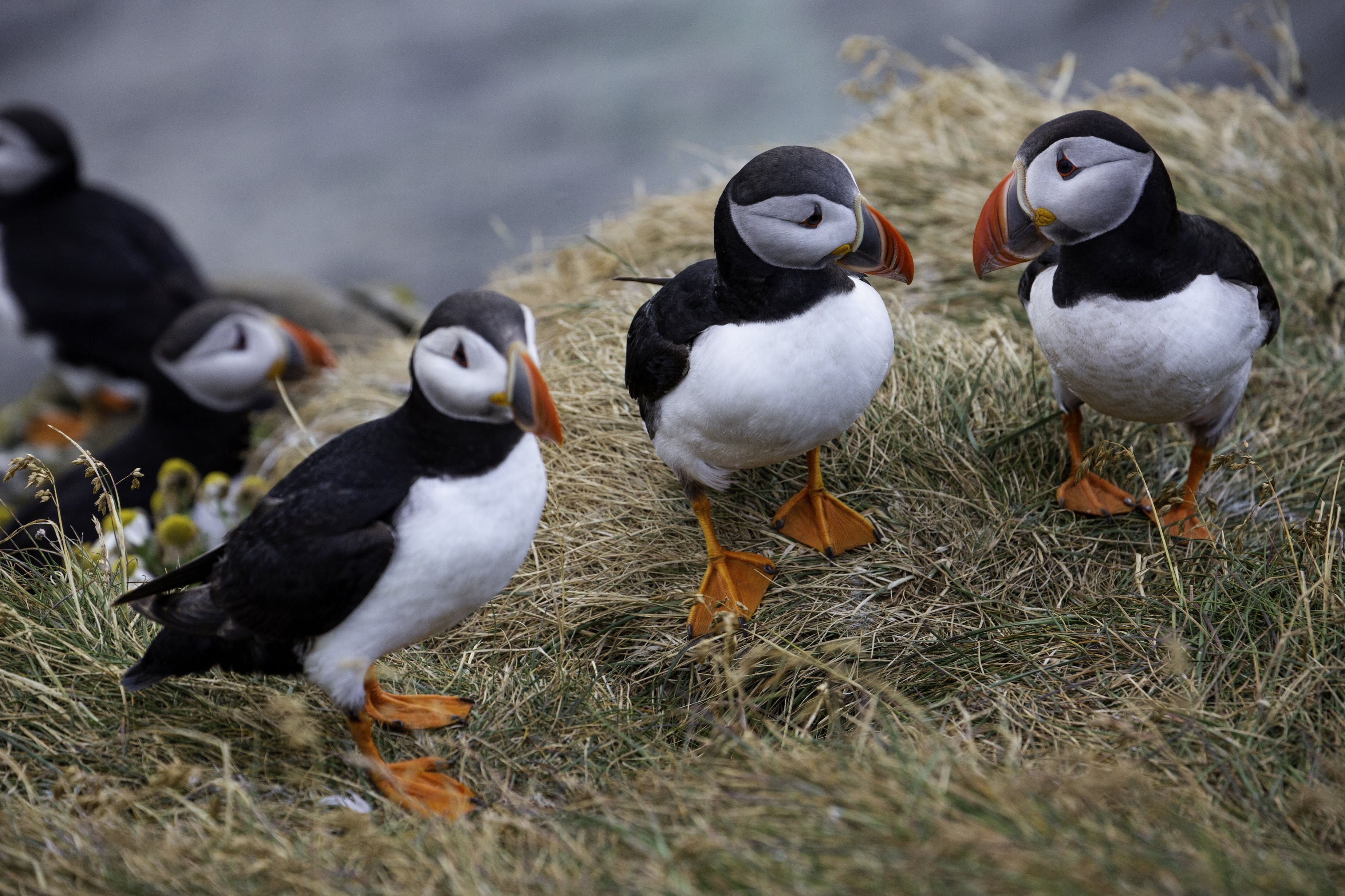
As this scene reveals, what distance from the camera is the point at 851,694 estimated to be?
2873 mm

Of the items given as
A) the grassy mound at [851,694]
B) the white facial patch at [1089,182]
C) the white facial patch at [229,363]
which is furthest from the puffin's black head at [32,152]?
the white facial patch at [1089,182]

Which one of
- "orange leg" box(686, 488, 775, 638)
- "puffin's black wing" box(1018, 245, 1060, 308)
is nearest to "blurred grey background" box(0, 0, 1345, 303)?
"puffin's black wing" box(1018, 245, 1060, 308)

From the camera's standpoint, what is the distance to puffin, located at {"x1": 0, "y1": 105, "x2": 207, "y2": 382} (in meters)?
6.96

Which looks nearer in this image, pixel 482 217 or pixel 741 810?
pixel 741 810

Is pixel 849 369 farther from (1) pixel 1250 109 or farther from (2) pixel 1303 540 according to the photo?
(1) pixel 1250 109

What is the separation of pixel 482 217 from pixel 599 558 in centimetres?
866

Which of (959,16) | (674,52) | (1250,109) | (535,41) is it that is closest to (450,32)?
(535,41)

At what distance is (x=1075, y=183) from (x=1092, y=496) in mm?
→ 987

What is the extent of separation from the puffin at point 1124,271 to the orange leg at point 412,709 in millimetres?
1831

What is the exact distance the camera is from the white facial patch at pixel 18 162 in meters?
7.07

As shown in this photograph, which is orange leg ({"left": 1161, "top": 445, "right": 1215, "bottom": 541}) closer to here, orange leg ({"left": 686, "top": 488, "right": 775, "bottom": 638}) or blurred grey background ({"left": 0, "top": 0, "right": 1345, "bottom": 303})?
orange leg ({"left": 686, "top": 488, "right": 775, "bottom": 638})

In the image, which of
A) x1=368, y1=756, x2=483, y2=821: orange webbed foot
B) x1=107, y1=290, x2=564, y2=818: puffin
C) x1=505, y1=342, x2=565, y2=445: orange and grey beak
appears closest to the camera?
x1=505, y1=342, x2=565, y2=445: orange and grey beak

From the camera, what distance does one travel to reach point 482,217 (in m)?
11.5

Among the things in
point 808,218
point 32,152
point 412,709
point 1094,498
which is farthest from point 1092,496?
point 32,152
